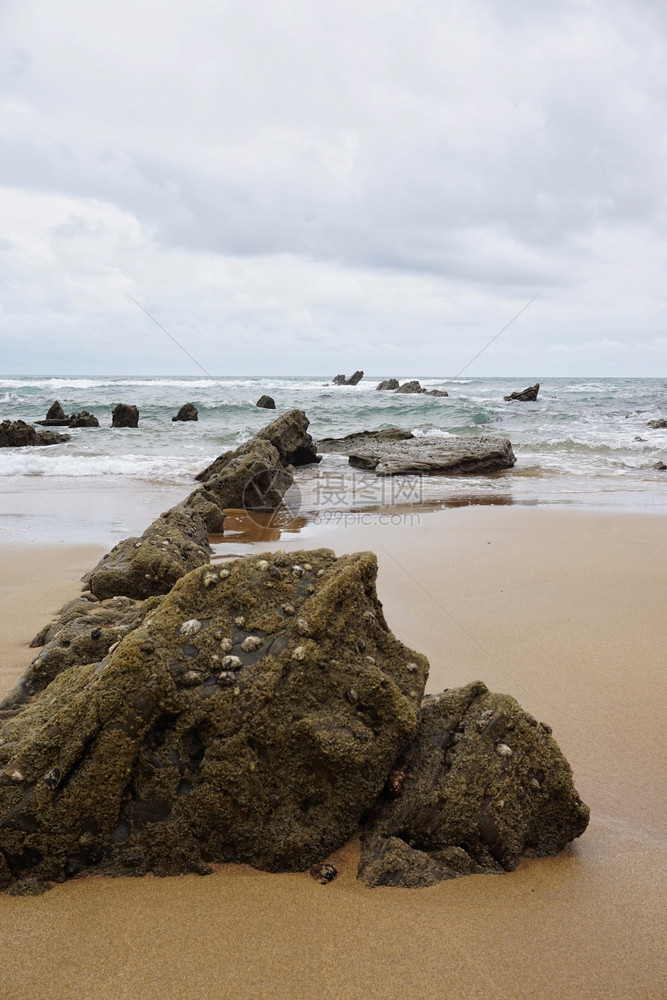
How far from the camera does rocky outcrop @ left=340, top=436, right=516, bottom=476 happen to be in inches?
598

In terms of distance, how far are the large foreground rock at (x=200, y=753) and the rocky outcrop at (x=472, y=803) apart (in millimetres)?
127

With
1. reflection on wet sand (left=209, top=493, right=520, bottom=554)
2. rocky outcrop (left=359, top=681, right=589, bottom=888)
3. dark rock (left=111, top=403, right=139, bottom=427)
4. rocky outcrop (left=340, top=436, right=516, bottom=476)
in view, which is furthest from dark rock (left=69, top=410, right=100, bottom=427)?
rocky outcrop (left=359, top=681, right=589, bottom=888)

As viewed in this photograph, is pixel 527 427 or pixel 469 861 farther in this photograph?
pixel 527 427

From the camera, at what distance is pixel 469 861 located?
A: 7.65 feet

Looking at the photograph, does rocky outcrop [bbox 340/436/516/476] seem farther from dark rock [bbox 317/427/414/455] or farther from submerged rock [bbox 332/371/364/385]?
submerged rock [bbox 332/371/364/385]

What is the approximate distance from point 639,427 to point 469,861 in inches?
1068

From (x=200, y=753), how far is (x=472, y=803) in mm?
1026

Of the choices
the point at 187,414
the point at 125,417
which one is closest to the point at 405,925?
the point at 125,417

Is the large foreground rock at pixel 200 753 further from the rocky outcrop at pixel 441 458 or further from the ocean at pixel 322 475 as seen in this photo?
the rocky outcrop at pixel 441 458

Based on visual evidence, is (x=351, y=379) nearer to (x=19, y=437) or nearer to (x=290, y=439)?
(x=19, y=437)

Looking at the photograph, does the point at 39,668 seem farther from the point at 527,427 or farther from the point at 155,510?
the point at 527,427

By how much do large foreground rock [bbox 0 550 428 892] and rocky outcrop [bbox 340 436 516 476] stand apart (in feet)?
40.7

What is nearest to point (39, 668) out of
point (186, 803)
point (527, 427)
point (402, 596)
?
point (186, 803)

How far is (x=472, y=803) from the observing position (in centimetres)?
238
